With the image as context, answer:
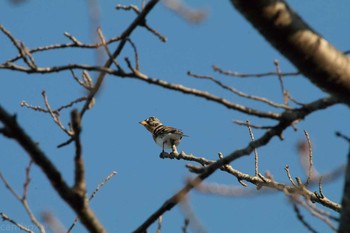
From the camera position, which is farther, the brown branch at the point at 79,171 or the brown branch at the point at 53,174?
the brown branch at the point at 79,171

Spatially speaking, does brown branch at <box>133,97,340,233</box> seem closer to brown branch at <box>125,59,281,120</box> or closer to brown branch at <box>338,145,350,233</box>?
brown branch at <box>125,59,281,120</box>

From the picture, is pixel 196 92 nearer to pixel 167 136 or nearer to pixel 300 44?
pixel 300 44

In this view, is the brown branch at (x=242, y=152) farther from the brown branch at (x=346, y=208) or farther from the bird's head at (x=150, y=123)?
the bird's head at (x=150, y=123)

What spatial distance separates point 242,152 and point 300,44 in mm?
574

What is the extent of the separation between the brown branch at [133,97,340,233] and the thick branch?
0.88 ft

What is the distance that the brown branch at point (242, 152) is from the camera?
2.22 m

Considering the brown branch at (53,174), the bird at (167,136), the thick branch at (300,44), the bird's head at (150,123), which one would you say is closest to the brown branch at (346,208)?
the thick branch at (300,44)

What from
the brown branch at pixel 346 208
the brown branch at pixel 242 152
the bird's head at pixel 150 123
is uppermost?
the bird's head at pixel 150 123

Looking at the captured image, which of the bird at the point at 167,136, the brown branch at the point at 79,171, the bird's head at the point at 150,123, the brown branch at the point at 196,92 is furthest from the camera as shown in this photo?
the bird's head at the point at 150,123

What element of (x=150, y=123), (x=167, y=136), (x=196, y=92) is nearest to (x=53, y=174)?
(x=196, y=92)

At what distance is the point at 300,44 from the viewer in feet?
6.18

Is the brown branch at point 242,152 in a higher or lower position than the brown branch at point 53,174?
lower

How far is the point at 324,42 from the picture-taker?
6.38ft

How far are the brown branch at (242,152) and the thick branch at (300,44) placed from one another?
269mm
